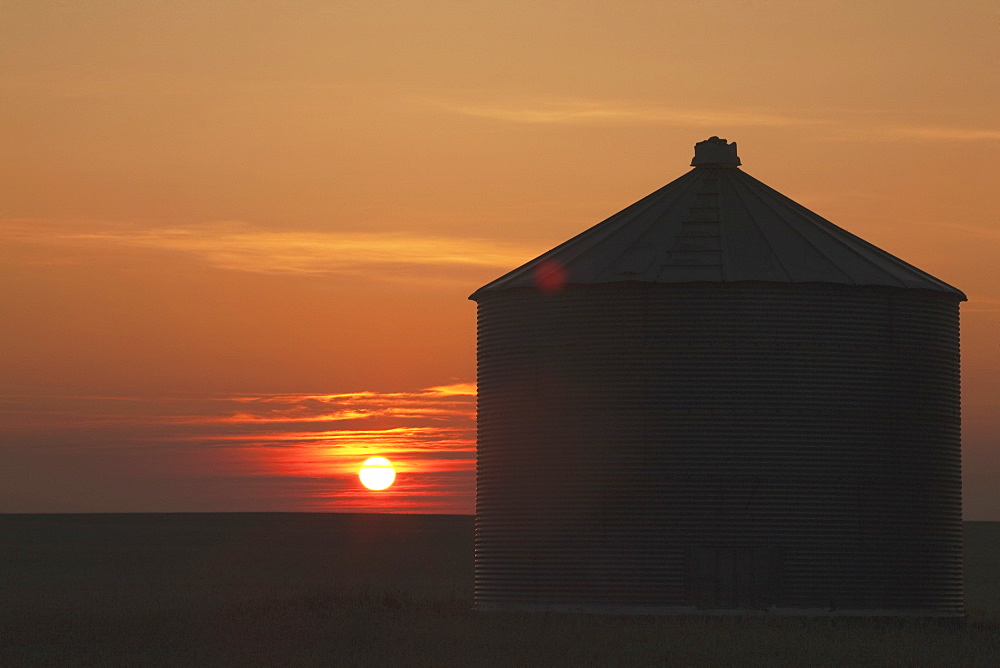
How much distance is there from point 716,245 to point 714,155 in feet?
14.6

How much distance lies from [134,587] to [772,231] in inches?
1544

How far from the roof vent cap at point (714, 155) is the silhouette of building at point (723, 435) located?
11.2 ft

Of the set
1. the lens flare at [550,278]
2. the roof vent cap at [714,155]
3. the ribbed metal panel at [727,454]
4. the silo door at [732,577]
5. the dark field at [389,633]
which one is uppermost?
the roof vent cap at [714,155]

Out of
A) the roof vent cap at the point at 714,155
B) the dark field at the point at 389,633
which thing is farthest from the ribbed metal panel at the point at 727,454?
the roof vent cap at the point at 714,155

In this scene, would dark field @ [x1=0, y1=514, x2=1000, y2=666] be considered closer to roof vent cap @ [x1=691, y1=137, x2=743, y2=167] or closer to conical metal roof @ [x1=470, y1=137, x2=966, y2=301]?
conical metal roof @ [x1=470, y1=137, x2=966, y2=301]

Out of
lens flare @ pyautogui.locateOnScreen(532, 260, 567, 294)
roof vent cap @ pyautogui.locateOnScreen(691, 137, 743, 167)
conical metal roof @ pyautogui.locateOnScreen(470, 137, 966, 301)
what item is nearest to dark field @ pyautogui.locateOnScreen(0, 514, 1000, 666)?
lens flare @ pyautogui.locateOnScreen(532, 260, 567, 294)

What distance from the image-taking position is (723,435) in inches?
1650

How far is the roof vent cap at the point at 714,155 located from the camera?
47.7 m

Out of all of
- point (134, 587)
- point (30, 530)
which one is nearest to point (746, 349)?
point (134, 587)

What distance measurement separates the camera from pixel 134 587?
73.7 m

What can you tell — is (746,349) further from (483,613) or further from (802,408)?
(483,613)

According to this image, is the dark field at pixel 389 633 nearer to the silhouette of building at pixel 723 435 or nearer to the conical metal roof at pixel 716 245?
the silhouette of building at pixel 723 435

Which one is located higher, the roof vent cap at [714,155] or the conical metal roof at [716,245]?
the roof vent cap at [714,155]

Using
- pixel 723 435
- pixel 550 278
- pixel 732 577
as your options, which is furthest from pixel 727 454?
pixel 550 278
